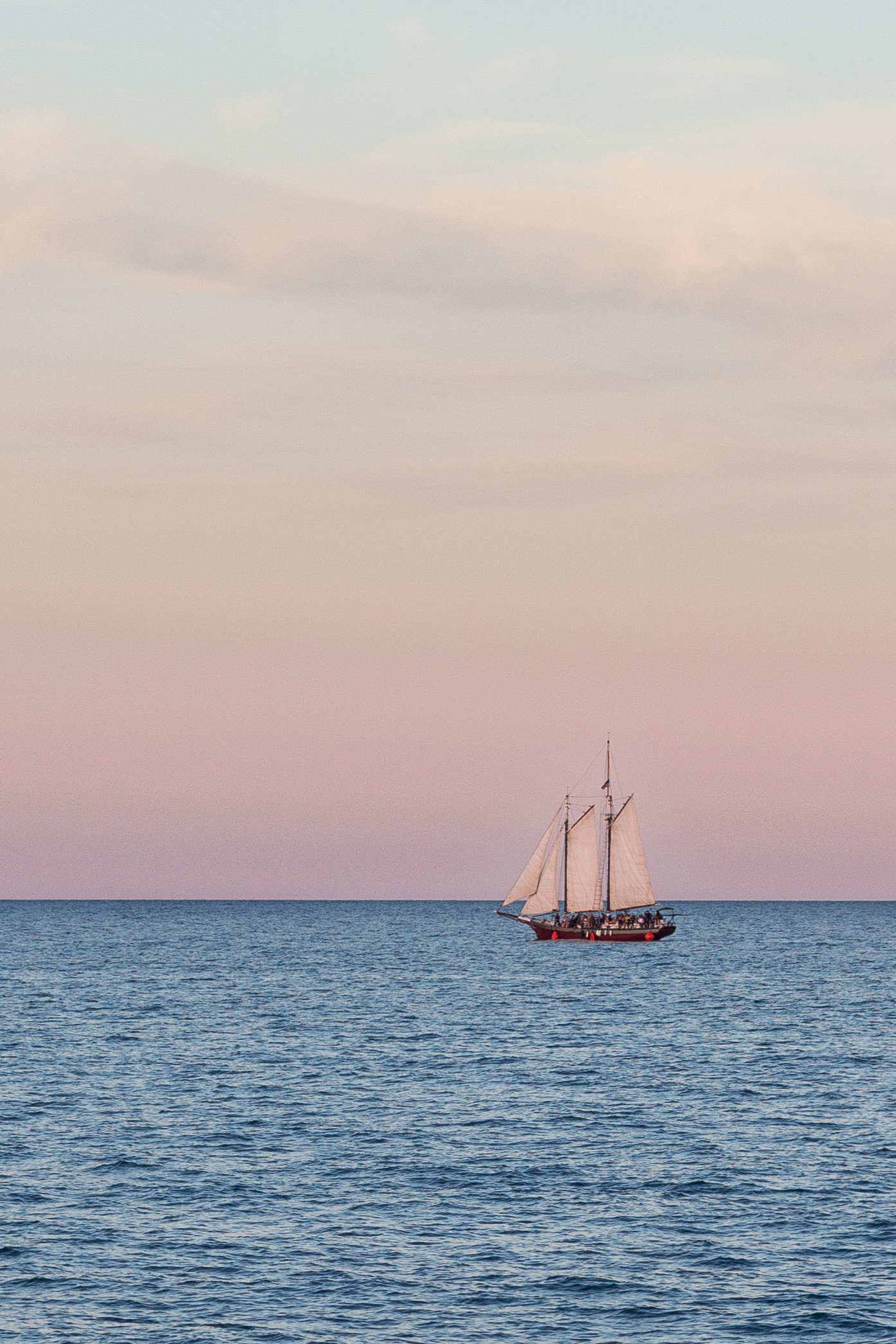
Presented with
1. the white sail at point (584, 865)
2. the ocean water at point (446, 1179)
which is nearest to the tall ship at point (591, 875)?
the white sail at point (584, 865)

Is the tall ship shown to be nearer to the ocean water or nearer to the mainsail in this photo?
the mainsail

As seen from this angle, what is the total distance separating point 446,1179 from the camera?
54219 mm

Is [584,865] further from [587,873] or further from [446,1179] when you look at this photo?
[446,1179]

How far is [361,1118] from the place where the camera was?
65.7m

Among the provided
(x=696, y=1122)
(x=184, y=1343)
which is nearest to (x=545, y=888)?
(x=696, y=1122)

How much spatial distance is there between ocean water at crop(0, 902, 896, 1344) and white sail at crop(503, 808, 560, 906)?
76765 mm

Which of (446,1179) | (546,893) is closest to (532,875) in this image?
(546,893)

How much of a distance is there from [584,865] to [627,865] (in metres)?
8.38

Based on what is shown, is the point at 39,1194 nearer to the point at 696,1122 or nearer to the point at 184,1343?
the point at 184,1343

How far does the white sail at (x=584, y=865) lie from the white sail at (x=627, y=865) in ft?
14.6

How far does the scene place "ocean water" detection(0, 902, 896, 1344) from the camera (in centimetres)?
4016

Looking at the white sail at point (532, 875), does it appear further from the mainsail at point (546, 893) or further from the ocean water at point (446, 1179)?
the ocean water at point (446, 1179)

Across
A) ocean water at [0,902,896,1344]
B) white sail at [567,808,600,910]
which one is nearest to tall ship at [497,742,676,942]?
white sail at [567,808,600,910]

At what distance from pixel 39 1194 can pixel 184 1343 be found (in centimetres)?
1641
